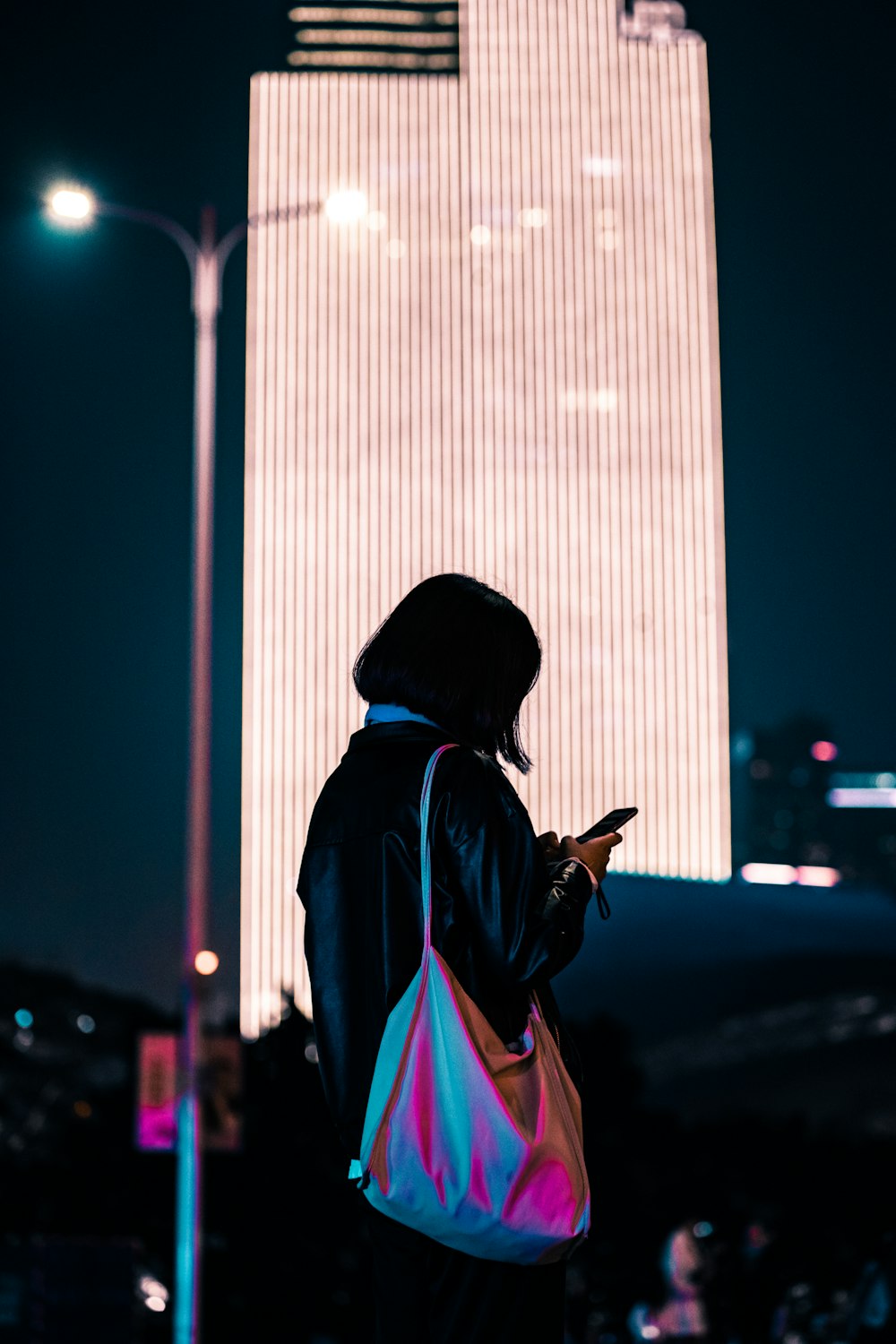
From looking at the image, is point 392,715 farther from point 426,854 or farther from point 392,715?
point 426,854

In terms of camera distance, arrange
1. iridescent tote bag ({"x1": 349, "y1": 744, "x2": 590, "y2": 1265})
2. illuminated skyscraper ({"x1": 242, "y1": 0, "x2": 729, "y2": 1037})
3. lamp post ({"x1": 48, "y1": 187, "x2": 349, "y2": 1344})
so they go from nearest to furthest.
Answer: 1. iridescent tote bag ({"x1": 349, "y1": 744, "x2": 590, "y2": 1265})
2. lamp post ({"x1": 48, "y1": 187, "x2": 349, "y2": 1344})
3. illuminated skyscraper ({"x1": 242, "y1": 0, "x2": 729, "y2": 1037})

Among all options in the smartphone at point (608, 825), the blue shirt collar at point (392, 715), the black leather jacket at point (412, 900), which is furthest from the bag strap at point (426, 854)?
the smartphone at point (608, 825)

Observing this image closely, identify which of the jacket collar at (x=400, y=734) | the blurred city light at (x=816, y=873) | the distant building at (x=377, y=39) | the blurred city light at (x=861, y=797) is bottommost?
the blurred city light at (x=816, y=873)

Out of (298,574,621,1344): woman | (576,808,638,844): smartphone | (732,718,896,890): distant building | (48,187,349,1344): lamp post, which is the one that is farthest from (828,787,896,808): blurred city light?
(298,574,621,1344): woman

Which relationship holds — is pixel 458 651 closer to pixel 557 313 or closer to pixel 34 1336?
pixel 34 1336

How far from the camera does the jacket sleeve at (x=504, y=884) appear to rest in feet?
7.87

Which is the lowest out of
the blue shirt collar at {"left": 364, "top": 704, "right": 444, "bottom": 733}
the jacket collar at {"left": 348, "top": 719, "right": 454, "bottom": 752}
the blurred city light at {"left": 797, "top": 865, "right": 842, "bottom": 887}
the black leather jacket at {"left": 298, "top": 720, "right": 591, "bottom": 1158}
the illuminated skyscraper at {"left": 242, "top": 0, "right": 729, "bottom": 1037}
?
the blurred city light at {"left": 797, "top": 865, "right": 842, "bottom": 887}

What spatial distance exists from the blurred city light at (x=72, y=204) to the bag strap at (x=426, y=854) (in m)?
10.8

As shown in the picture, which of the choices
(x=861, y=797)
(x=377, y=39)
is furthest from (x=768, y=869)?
(x=377, y=39)

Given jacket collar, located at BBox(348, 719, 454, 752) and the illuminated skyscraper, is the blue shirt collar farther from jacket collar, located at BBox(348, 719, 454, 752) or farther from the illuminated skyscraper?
the illuminated skyscraper

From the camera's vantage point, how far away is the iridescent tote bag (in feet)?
7.45

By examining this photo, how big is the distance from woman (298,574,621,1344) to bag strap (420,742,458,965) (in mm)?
13

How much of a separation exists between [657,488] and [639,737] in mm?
12732

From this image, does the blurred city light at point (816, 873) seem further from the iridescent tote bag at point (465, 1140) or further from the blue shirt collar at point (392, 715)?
the iridescent tote bag at point (465, 1140)
